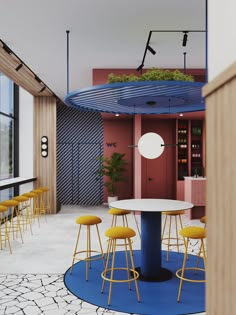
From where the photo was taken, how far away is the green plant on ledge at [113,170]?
10031 mm

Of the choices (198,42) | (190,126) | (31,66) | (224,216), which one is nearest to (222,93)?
(224,216)

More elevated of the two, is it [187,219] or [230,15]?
[230,15]

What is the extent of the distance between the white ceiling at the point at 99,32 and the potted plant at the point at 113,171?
12.0ft

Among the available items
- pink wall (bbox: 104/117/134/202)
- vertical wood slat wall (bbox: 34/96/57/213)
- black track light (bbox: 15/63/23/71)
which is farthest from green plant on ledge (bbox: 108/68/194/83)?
pink wall (bbox: 104/117/134/202)

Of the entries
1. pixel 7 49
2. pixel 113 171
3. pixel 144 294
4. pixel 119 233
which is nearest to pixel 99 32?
pixel 7 49

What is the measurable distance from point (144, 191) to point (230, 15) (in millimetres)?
9084

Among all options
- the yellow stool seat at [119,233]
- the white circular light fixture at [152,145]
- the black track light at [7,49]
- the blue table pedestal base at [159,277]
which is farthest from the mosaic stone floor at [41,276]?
the black track light at [7,49]

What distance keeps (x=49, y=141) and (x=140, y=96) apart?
5.32m

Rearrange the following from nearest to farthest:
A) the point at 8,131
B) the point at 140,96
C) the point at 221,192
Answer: the point at 221,192 < the point at 140,96 < the point at 8,131

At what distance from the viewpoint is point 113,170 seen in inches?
400

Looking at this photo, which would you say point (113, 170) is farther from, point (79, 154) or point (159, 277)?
point (159, 277)

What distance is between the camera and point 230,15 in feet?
4.87

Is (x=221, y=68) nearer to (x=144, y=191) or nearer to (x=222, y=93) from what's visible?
(x=222, y=93)

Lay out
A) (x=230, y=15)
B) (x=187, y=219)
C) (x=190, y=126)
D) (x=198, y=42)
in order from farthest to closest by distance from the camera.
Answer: (x=190, y=126)
(x=187, y=219)
(x=198, y=42)
(x=230, y=15)
